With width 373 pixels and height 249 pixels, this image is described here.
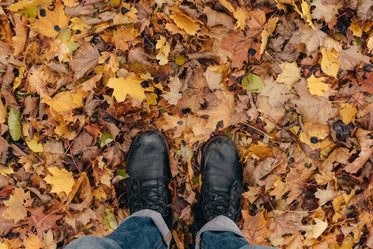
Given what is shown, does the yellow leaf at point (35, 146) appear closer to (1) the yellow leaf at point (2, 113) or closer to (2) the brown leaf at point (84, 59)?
(1) the yellow leaf at point (2, 113)

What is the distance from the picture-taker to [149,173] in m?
1.84

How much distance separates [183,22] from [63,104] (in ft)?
3.21

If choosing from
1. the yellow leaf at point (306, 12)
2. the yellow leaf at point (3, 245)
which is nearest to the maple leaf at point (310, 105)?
the yellow leaf at point (306, 12)

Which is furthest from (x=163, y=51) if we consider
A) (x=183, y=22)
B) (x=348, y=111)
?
(x=348, y=111)

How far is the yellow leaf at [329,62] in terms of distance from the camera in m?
1.65

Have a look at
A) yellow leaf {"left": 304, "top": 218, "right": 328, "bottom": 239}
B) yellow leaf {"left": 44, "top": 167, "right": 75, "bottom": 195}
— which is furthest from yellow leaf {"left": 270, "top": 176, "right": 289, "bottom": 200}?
→ yellow leaf {"left": 44, "top": 167, "right": 75, "bottom": 195}

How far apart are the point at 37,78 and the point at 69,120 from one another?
36cm

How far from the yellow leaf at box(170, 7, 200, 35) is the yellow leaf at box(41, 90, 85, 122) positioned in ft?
2.64

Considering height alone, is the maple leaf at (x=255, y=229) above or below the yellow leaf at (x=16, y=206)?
below

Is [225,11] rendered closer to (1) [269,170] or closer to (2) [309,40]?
(2) [309,40]

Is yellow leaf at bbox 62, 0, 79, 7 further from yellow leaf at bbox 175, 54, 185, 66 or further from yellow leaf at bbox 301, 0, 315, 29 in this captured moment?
yellow leaf at bbox 301, 0, 315, 29

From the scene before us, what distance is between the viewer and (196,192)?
1863 millimetres

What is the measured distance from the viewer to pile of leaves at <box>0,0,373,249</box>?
5.45 ft

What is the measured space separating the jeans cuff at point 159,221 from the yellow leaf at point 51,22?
132cm
